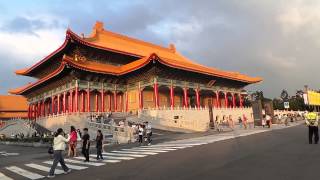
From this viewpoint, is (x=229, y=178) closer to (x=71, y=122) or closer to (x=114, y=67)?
(x=71, y=122)

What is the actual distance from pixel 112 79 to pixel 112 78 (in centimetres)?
18

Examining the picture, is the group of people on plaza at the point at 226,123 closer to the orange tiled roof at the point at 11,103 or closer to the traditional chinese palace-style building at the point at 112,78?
the traditional chinese palace-style building at the point at 112,78

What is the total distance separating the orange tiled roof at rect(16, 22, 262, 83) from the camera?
137ft

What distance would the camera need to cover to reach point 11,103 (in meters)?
74.5

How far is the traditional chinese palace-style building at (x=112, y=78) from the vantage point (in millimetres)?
40250

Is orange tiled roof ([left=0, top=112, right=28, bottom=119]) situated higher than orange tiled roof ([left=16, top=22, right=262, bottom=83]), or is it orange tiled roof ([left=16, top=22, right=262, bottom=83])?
orange tiled roof ([left=16, top=22, right=262, bottom=83])

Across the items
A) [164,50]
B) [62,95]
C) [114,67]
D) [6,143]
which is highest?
[164,50]

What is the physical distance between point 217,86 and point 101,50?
741 inches

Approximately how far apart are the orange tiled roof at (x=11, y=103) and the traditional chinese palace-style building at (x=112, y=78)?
22.7 meters

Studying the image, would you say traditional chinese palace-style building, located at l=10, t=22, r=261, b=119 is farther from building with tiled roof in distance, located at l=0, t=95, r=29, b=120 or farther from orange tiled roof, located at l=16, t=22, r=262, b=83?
building with tiled roof in distance, located at l=0, t=95, r=29, b=120

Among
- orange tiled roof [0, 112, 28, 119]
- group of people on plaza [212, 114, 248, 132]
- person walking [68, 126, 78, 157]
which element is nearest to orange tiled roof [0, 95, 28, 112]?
orange tiled roof [0, 112, 28, 119]

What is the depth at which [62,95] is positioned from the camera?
44.1 m

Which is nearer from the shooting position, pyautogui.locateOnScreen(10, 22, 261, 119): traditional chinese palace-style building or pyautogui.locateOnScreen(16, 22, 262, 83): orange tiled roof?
pyautogui.locateOnScreen(10, 22, 261, 119): traditional chinese palace-style building

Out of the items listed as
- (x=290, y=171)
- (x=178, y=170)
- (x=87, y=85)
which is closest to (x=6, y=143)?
(x=87, y=85)
